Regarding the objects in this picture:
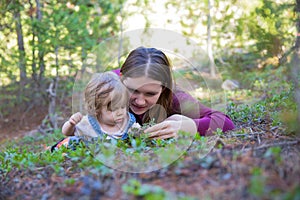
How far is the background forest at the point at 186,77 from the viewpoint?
1845 millimetres

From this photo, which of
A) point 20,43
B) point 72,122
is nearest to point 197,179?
point 72,122

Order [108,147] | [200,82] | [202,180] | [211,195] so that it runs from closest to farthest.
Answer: [211,195] → [202,180] → [108,147] → [200,82]

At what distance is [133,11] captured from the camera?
9.30 metres

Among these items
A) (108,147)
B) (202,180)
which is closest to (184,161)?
(202,180)

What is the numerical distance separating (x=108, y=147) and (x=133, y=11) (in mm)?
7187

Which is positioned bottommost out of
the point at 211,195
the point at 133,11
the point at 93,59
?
the point at 211,195

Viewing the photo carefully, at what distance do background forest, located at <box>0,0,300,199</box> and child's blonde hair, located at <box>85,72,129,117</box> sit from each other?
0.46 m

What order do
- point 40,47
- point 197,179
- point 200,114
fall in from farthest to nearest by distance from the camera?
point 40,47 → point 200,114 → point 197,179

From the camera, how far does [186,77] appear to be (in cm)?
391

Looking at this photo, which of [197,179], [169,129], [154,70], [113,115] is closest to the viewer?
[197,179]

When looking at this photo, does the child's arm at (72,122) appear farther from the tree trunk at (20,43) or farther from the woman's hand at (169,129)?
the tree trunk at (20,43)

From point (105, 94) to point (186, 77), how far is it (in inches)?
45.5

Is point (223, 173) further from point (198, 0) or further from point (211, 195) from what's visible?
point (198, 0)

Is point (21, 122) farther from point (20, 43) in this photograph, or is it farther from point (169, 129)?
point (169, 129)
